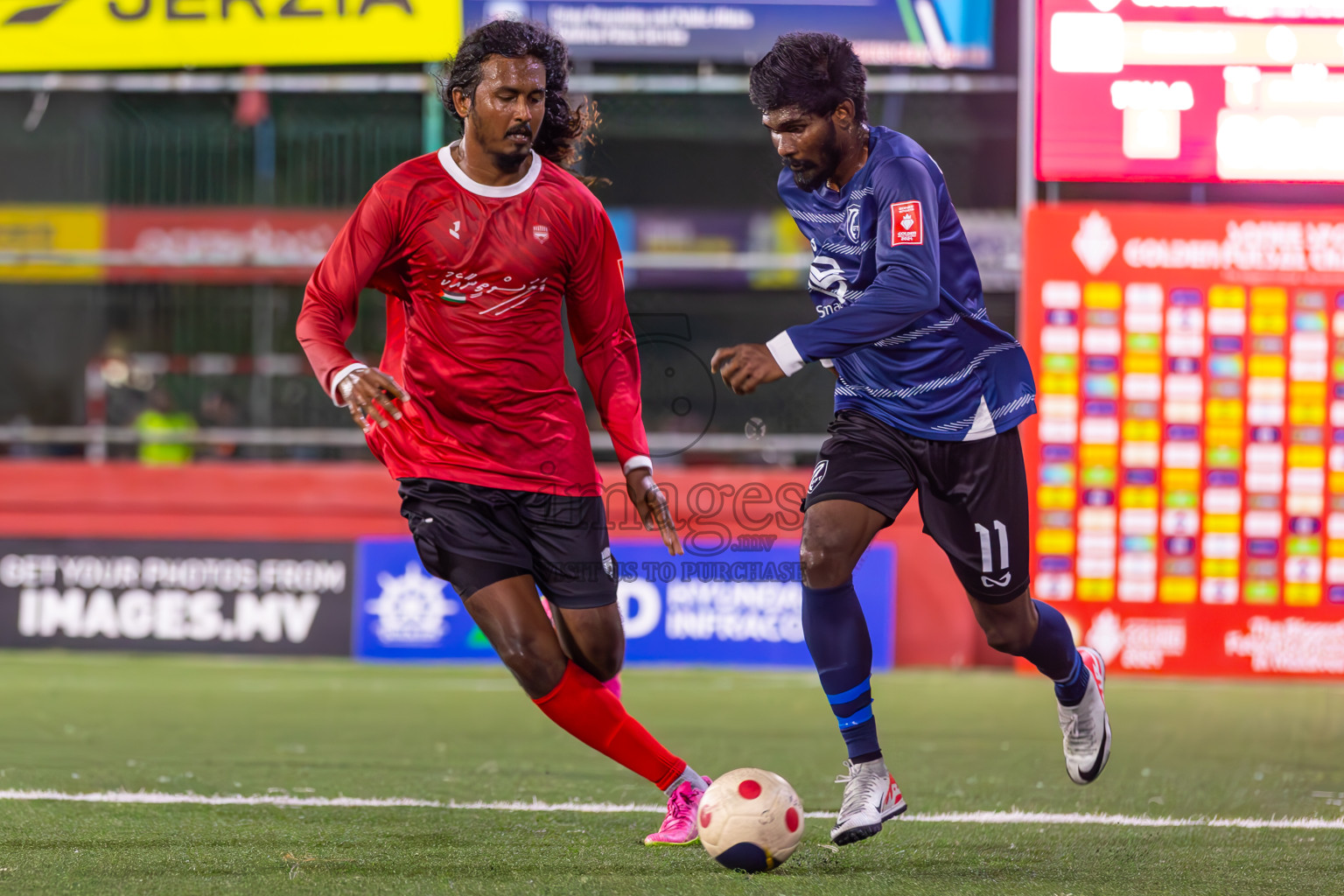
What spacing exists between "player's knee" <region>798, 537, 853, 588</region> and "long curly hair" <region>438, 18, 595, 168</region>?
134 cm

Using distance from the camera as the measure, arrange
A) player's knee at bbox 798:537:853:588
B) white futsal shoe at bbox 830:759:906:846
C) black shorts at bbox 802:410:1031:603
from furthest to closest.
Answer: black shorts at bbox 802:410:1031:603, player's knee at bbox 798:537:853:588, white futsal shoe at bbox 830:759:906:846

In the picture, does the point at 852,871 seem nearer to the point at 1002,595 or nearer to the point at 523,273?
the point at 1002,595

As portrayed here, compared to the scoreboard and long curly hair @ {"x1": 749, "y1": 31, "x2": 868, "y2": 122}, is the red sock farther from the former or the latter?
the scoreboard

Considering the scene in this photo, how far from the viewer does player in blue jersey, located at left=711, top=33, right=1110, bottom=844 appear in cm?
399

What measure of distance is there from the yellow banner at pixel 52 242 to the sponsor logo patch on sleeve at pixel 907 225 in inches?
322

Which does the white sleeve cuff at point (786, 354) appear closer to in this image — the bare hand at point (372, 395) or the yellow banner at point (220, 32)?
the bare hand at point (372, 395)

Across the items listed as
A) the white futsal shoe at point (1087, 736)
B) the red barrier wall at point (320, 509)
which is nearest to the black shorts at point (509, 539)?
the white futsal shoe at point (1087, 736)

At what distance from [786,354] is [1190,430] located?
6122 mm

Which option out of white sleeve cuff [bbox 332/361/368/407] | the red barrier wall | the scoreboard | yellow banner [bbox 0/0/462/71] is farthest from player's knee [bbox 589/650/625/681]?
yellow banner [bbox 0/0/462/71]

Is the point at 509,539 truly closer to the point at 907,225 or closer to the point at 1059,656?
the point at 907,225

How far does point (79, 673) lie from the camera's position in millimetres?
8578

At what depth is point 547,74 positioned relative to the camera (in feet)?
13.7

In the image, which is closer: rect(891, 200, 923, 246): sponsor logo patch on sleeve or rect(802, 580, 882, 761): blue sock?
rect(891, 200, 923, 246): sponsor logo patch on sleeve

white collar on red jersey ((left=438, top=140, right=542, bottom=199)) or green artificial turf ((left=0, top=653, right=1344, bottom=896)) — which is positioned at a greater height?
white collar on red jersey ((left=438, top=140, right=542, bottom=199))
